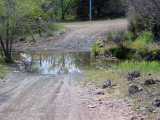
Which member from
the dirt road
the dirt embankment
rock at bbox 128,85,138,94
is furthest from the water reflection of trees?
rock at bbox 128,85,138,94

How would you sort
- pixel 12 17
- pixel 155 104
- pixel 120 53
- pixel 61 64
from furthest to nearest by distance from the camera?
pixel 120 53 < pixel 61 64 < pixel 12 17 < pixel 155 104

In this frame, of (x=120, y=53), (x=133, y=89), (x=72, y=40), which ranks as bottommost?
(x=120, y=53)

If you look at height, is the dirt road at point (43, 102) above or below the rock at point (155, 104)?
below

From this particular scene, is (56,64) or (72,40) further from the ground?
A: (72,40)

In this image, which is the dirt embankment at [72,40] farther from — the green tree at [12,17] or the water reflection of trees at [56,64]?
the green tree at [12,17]

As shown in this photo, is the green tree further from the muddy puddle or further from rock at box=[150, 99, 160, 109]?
rock at box=[150, 99, 160, 109]

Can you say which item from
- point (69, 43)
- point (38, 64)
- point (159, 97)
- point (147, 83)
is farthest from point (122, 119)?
point (69, 43)

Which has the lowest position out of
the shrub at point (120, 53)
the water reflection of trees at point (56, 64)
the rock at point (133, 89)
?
the water reflection of trees at point (56, 64)

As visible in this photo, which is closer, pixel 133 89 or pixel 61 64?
pixel 133 89

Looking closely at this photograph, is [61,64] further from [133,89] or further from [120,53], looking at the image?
[133,89]

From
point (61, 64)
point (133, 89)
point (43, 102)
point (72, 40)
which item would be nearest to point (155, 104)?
point (133, 89)

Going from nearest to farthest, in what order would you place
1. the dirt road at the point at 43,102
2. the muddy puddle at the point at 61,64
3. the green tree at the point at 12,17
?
1. the dirt road at the point at 43,102
2. the green tree at the point at 12,17
3. the muddy puddle at the point at 61,64

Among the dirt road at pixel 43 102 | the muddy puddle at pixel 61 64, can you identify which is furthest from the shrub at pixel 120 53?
the dirt road at pixel 43 102

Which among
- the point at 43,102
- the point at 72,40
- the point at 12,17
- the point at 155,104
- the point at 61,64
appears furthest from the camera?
the point at 72,40
